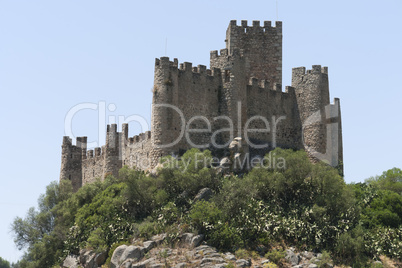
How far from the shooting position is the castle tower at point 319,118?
230 feet

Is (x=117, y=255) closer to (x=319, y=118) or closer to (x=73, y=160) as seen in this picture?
(x=319, y=118)

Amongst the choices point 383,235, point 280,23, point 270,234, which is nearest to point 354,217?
point 383,235

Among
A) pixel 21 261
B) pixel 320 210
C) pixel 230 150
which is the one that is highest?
pixel 230 150

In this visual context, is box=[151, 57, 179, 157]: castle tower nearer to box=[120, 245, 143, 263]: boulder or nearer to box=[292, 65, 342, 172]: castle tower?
box=[120, 245, 143, 263]: boulder

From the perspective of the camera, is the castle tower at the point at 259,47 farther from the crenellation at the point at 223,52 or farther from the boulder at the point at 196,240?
the boulder at the point at 196,240

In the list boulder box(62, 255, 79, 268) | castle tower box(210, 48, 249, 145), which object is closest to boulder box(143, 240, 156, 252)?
boulder box(62, 255, 79, 268)

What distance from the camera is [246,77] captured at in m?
70.5

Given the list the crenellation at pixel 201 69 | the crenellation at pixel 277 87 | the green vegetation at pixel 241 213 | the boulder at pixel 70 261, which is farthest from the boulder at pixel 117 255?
the crenellation at pixel 277 87

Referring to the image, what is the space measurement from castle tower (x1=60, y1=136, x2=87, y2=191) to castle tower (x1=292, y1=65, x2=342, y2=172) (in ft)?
73.4

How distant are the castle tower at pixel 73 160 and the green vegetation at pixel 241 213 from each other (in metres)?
13.4

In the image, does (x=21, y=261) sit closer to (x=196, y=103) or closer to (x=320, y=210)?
(x=196, y=103)

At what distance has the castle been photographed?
65.6m

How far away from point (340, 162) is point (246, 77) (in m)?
10.4

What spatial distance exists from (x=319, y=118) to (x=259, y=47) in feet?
30.2
